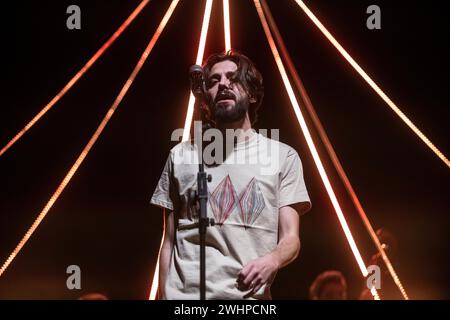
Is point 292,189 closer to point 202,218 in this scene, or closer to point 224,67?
point 202,218

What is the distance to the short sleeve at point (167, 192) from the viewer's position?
9.42 feet

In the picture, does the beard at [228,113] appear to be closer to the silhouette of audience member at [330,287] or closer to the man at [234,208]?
the man at [234,208]

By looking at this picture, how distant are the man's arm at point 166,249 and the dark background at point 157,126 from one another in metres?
1.25

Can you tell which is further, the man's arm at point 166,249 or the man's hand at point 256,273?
the man's arm at point 166,249

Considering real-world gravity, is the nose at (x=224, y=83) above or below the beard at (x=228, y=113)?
above

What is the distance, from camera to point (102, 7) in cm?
420

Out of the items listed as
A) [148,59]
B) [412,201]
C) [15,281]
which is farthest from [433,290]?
[15,281]

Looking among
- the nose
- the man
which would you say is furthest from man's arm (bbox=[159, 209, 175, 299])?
the nose

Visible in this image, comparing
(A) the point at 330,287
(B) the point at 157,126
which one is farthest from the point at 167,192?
(A) the point at 330,287

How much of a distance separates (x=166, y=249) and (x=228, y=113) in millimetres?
670

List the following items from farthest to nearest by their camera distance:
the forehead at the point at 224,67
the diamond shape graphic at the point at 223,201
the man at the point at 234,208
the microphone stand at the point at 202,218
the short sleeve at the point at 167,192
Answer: the forehead at the point at 224,67 → the short sleeve at the point at 167,192 → the diamond shape graphic at the point at 223,201 → the man at the point at 234,208 → the microphone stand at the point at 202,218

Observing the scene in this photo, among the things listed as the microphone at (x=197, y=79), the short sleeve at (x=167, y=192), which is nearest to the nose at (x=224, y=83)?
the microphone at (x=197, y=79)

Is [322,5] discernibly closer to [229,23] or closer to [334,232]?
[229,23]

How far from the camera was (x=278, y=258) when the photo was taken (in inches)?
101
